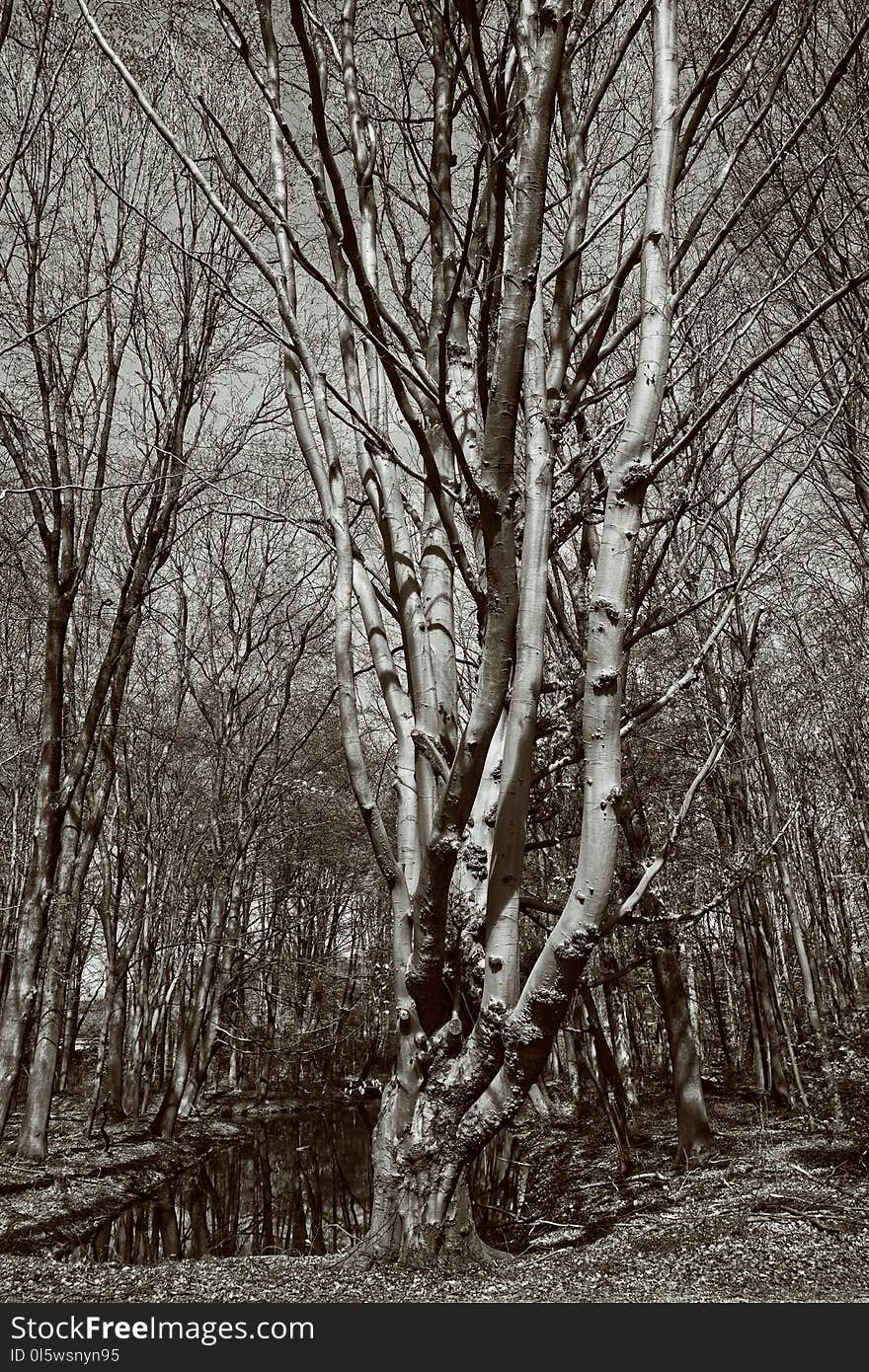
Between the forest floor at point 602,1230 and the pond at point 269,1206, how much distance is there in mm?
305

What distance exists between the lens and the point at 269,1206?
11281mm

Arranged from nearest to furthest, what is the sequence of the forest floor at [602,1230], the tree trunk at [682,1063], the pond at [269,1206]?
the forest floor at [602,1230] < the pond at [269,1206] < the tree trunk at [682,1063]

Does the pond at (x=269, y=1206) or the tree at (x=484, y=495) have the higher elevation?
the tree at (x=484, y=495)

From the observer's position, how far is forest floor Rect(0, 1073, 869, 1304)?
3.28 meters

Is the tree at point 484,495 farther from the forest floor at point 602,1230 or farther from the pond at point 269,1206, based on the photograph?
the pond at point 269,1206

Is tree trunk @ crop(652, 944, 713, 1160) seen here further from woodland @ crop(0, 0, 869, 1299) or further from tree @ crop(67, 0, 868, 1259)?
tree @ crop(67, 0, 868, 1259)

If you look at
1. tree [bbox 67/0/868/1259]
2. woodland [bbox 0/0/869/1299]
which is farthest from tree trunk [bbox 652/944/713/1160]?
tree [bbox 67/0/868/1259]

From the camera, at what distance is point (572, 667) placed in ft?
18.7

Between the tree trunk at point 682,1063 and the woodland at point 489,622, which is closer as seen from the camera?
the woodland at point 489,622

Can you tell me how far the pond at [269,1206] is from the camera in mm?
8430

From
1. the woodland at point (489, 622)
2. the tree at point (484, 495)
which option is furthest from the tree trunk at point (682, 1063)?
the tree at point (484, 495)

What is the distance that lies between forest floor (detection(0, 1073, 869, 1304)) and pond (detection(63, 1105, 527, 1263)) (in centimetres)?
30

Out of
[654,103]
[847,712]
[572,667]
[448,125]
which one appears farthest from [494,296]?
[847,712]

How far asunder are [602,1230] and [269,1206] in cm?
678
